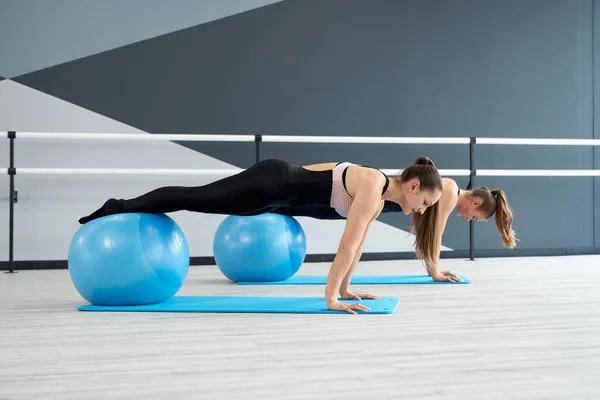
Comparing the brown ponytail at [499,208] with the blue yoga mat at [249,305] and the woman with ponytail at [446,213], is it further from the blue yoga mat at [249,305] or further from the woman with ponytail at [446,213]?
the blue yoga mat at [249,305]

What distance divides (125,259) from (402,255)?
8.52ft

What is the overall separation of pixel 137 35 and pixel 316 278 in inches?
75.0

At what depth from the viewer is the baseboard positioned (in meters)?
4.12

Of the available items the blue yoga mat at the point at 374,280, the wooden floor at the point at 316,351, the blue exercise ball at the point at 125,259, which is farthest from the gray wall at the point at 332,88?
the blue exercise ball at the point at 125,259

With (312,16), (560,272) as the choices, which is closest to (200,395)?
(560,272)

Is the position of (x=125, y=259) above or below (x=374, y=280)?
above

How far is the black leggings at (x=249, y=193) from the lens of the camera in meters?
2.50

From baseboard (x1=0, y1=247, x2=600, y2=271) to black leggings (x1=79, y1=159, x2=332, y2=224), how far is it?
1814mm

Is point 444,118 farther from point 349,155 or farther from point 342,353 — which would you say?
point 342,353

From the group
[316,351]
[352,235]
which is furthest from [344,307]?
[316,351]

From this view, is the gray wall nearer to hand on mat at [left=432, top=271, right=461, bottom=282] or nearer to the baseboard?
the baseboard

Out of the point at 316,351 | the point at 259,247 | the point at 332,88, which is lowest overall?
the point at 316,351

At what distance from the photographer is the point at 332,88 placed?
15.0ft

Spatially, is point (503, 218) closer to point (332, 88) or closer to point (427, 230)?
point (427, 230)
